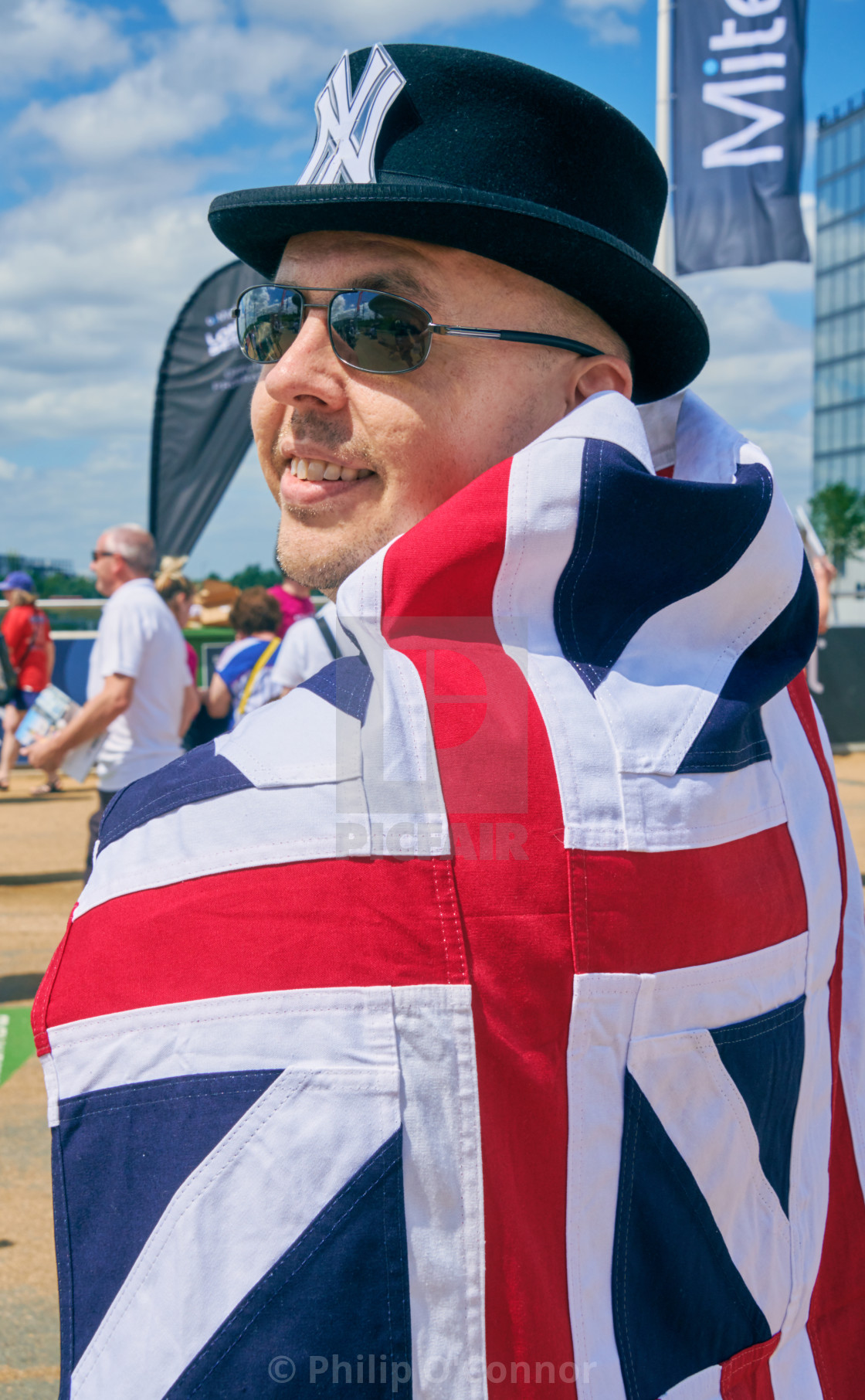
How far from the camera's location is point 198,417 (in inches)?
314

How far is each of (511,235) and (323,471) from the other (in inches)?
11.9

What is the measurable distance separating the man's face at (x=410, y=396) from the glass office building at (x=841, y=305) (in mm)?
80932

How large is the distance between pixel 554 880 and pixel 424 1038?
0.14 meters

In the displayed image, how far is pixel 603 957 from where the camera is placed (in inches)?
31.6

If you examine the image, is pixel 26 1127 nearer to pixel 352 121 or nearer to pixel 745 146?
pixel 352 121

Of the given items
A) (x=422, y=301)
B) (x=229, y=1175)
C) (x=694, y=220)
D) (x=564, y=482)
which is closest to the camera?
(x=229, y=1175)

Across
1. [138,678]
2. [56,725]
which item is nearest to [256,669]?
[138,678]

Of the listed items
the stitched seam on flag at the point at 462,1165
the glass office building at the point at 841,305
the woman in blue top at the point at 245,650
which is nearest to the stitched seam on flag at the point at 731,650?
the stitched seam on flag at the point at 462,1165

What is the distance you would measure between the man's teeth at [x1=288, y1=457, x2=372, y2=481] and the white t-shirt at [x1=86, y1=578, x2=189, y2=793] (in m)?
3.59

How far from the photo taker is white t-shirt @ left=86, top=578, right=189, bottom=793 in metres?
4.69

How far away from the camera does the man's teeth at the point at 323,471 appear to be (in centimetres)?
116

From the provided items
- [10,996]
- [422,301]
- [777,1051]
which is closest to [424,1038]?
[777,1051]

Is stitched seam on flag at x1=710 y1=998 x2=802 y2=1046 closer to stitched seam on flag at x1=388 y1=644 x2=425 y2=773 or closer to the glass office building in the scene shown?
stitched seam on flag at x1=388 y1=644 x2=425 y2=773

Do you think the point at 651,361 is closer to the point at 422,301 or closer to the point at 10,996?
the point at 422,301
